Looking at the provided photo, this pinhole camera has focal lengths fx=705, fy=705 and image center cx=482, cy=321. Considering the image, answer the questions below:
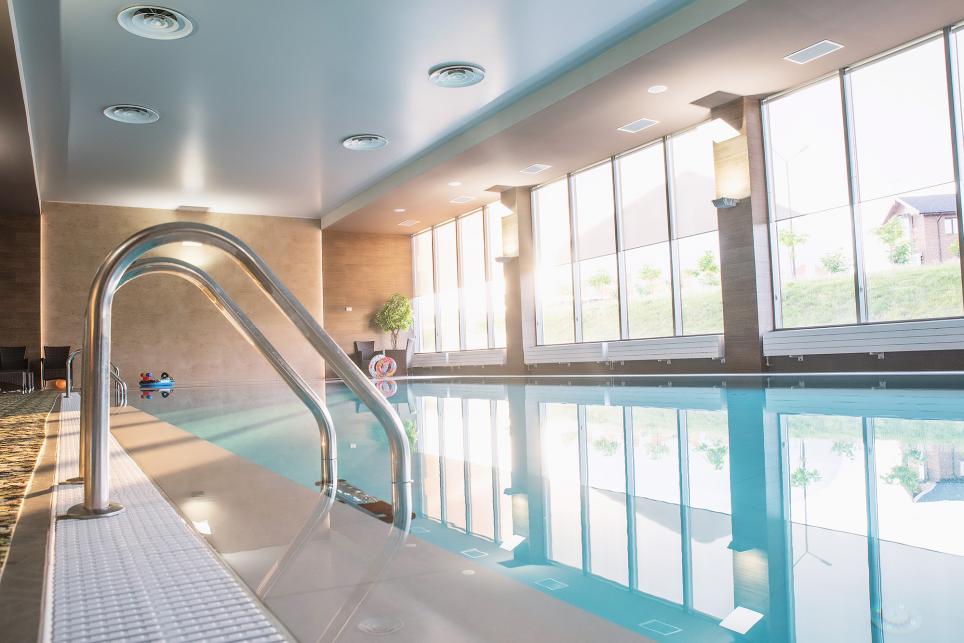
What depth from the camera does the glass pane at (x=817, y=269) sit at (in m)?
8.99

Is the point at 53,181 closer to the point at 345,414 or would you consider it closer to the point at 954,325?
the point at 345,414

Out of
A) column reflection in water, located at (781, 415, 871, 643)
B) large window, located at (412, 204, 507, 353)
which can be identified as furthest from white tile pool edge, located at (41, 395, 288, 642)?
large window, located at (412, 204, 507, 353)

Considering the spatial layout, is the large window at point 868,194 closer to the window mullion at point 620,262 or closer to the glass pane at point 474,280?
the window mullion at point 620,262

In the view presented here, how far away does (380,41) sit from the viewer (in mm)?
8133

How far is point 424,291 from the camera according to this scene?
61.8 ft

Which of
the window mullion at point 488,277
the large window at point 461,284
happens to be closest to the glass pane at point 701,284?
the large window at point 461,284

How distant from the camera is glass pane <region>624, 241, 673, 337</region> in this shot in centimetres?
1154

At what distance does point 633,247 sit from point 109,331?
10948 millimetres

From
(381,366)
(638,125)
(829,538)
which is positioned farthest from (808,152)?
(381,366)

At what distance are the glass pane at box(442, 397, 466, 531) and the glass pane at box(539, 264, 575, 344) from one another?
7038 mm

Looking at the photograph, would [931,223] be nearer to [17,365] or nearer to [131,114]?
[131,114]

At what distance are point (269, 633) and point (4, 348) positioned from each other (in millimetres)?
15392

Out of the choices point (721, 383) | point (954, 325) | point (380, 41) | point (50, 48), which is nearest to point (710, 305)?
point (721, 383)

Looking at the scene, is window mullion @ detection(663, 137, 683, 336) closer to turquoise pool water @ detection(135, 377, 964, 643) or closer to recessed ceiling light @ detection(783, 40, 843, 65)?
recessed ceiling light @ detection(783, 40, 843, 65)
